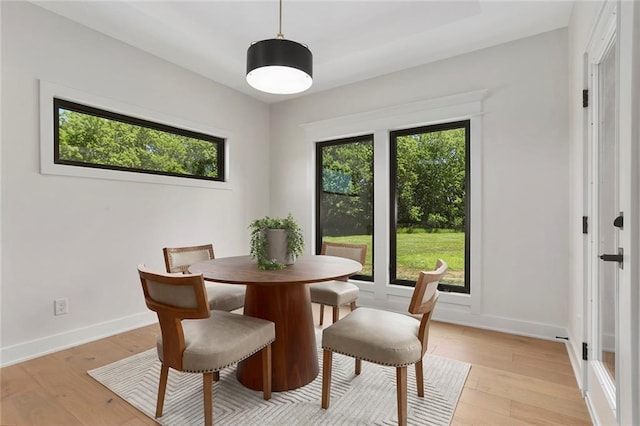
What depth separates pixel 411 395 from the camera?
192 cm

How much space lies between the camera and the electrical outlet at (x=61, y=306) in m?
2.56

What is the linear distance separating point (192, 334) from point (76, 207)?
1.86 m

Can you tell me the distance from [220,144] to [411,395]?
338 cm

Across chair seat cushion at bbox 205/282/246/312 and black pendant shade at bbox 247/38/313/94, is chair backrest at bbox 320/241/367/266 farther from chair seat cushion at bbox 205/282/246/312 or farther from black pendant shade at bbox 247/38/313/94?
black pendant shade at bbox 247/38/313/94

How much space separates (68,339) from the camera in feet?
8.56

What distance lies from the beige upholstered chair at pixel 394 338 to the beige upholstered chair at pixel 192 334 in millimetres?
423

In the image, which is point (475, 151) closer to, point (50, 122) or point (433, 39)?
point (433, 39)

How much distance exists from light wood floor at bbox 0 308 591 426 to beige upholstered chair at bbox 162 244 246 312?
2.38 feet

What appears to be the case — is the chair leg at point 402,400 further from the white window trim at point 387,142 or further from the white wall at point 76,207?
the white wall at point 76,207

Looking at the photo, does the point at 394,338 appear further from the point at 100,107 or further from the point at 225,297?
the point at 100,107

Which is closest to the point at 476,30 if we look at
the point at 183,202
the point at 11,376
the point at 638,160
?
the point at 638,160

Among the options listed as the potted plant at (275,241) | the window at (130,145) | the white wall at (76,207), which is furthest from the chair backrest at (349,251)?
the window at (130,145)

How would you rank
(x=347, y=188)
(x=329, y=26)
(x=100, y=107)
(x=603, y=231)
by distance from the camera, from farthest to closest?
(x=347, y=188) < (x=329, y=26) < (x=100, y=107) < (x=603, y=231)

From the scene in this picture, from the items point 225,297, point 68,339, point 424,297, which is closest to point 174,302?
point 225,297
